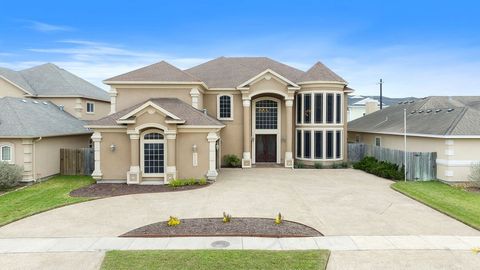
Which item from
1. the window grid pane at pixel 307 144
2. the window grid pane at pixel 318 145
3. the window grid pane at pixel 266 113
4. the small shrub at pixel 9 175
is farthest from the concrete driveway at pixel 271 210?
the window grid pane at pixel 266 113

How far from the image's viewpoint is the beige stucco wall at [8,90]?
24.7 meters

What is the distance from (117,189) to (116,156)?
2462mm

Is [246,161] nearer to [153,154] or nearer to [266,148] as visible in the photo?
[266,148]

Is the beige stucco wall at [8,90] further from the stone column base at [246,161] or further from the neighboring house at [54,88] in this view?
the stone column base at [246,161]

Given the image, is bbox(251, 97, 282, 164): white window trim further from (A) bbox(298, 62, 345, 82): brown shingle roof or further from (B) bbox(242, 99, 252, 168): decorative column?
(A) bbox(298, 62, 345, 82): brown shingle roof

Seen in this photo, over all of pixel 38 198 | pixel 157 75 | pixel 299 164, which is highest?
pixel 157 75

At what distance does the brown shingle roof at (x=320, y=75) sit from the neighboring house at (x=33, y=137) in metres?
17.6

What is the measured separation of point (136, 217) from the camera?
37.6ft

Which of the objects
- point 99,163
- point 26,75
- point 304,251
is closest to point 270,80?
point 99,163

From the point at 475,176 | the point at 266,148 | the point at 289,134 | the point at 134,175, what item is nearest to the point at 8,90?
the point at 134,175

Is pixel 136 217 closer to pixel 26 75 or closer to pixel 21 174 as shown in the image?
pixel 21 174

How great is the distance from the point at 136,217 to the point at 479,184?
1722 centimetres

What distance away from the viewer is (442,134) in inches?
674

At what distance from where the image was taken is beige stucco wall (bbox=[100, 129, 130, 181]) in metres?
17.9
